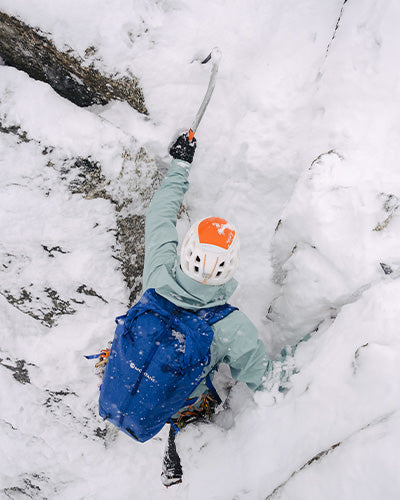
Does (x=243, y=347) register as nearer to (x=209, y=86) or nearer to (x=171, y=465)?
(x=171, y=465)

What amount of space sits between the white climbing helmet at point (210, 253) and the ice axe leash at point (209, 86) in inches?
45.1

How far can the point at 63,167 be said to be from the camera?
317 cm

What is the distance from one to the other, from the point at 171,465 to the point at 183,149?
2611 mm

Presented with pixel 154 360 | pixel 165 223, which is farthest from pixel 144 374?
pixel 165 223

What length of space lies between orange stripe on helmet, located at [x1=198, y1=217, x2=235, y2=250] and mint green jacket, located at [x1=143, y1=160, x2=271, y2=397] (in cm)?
26

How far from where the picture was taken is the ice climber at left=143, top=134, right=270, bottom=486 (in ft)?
7.55

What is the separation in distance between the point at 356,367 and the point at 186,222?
1.88 meters

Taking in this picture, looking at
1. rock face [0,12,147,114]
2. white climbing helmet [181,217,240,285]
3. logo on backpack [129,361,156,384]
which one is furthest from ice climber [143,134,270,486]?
rock face [0,12,147,114]

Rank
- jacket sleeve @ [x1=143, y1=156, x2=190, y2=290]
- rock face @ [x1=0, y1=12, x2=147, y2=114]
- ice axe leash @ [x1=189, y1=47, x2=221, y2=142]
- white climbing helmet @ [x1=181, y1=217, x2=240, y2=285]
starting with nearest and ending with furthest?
1. white climbing helmet @ [x1=181, y1=217, x2=240, y2=285]
2. jacket sleeve @ [x1=143, y1=156, x2=190, y2=290]
3. rock face @ [x1=0, y1=12, x2=147, y2=114]
4. ice axe leash @ [x1=189, y1=47, x2=221, y2=142]

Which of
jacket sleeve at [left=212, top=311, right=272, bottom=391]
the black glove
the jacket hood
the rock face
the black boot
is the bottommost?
the black boot

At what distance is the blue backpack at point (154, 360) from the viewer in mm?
2303

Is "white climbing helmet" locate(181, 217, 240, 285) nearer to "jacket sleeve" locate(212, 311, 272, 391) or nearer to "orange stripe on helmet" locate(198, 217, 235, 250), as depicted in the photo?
"orange stripe on helmet" locate(198, 217, 235, 250)

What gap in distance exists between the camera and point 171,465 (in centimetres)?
323

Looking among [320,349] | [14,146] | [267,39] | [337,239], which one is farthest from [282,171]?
[14,146]
